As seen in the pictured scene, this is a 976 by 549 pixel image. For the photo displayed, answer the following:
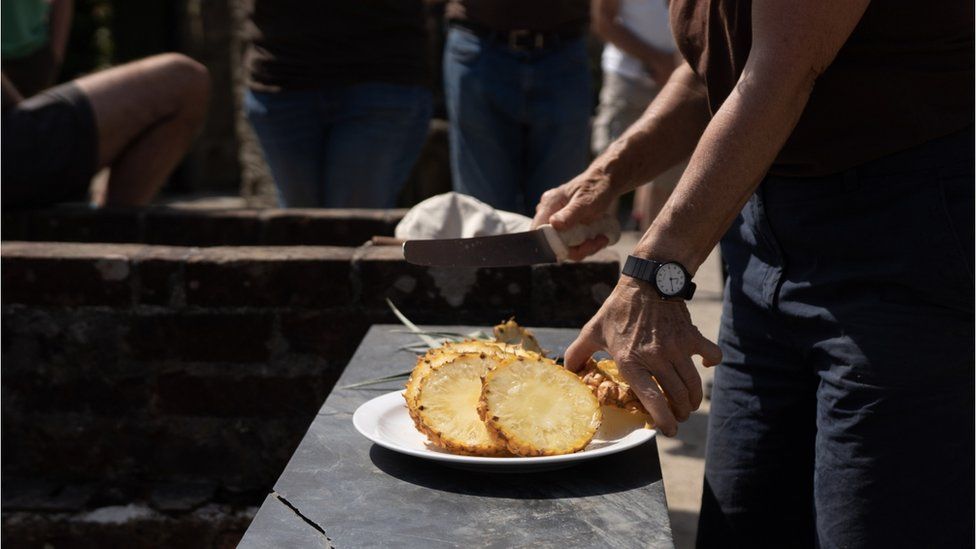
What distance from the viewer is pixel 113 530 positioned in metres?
2.75

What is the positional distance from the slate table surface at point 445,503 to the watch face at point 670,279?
0.22 meters

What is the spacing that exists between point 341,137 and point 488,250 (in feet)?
7.15

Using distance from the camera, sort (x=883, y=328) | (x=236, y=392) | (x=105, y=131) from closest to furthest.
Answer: (x=883, y=328)
(x=236, y=392)
(x=105, y=131)

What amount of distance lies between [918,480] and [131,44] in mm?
10512

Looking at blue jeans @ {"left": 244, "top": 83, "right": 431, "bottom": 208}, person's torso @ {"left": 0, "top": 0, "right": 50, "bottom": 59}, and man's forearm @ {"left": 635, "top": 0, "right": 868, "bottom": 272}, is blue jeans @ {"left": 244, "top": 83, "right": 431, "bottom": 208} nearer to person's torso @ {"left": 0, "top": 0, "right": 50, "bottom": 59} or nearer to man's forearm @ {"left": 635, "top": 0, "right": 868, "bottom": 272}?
person's torso @ {"left": 0, "top": 0, "right": 50, "bottom": 59}

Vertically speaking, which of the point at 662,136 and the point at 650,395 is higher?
the point at 662,136

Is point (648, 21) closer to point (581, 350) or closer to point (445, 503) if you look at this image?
point (581, 350)

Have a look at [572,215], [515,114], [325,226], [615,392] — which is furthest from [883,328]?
[515,114]

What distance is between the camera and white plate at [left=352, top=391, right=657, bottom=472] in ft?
4.76

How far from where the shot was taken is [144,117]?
4066mm

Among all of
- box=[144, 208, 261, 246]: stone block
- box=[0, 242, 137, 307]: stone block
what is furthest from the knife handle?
box=[144, 208, 261, 246]: stone block

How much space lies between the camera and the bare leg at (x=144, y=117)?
3.97 metres

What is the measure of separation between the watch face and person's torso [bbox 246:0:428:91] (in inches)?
103

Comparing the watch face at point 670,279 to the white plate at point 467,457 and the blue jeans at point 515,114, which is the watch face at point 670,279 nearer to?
the white plate at point 467,457
